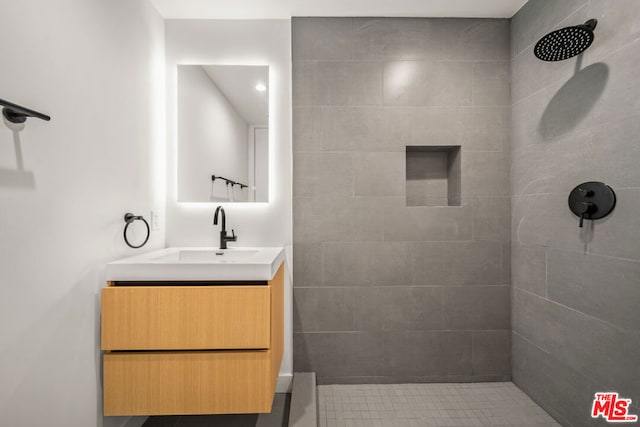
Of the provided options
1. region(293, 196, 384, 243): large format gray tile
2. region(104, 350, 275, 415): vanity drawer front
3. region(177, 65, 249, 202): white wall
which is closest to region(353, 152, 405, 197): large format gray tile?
region(293, 196, 384, 243): large format gray tile

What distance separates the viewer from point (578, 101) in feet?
5.27

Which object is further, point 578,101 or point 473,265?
point 473,265

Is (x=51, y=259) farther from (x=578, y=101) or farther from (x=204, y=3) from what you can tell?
(x=578, y=101)

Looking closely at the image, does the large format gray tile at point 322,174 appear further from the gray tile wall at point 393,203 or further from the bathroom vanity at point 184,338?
the bathroom vanity at point 184,338

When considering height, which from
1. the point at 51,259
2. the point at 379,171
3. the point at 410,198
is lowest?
the point at 51,259

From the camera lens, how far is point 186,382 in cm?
138

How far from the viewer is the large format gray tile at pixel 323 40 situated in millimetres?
2121

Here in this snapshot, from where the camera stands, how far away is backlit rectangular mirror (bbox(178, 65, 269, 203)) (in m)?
2.12

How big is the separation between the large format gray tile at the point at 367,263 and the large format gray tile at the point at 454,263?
9 cm

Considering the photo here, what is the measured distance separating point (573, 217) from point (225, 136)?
2.03m

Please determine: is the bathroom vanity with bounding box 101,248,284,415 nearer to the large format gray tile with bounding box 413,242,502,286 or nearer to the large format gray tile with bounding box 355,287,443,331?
the large format gray tile with bounding box 355,287,443,331

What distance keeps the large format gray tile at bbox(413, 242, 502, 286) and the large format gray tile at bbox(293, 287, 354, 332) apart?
0.48m

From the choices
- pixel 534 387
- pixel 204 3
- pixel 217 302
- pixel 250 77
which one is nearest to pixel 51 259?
pixel 217 302

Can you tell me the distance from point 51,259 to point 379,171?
171 centimetres
